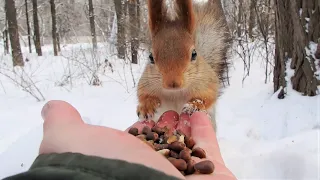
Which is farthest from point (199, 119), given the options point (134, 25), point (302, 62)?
point (134, 25)

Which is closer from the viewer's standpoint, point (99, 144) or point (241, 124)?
point (99, 144)

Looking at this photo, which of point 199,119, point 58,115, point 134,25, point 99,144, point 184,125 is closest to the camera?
point 99,144

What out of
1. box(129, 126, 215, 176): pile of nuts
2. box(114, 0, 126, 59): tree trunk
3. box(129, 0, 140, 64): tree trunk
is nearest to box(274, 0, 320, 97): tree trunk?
box(129, 126, 215, 176): pile of nuts

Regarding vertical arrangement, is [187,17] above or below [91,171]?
above

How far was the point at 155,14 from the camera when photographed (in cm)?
157

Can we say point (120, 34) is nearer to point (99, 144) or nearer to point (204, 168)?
point (204, 168)

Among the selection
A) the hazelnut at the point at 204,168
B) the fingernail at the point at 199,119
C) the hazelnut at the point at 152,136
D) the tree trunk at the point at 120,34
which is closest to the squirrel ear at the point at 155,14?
the fingernail at the point at 199,119

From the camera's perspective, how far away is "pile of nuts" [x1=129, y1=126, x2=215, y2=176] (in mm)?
860

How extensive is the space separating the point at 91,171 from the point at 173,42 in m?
1.07

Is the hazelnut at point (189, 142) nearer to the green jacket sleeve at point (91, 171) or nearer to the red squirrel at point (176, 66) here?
the red squirrel at point (176, 66)

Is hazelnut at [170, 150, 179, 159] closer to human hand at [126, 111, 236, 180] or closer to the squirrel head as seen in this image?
human hand at [126, 111, 236, 180]

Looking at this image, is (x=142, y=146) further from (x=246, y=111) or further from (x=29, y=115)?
(x=29, y=115)

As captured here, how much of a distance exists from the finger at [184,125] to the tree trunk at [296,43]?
1.26m

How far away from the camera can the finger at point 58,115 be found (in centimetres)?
79
